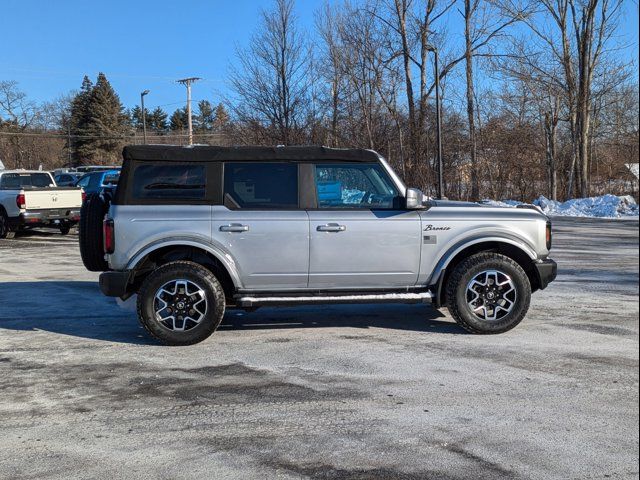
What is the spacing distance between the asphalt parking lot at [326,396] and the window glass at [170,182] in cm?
155

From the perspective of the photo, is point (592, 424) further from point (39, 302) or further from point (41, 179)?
point (41, 179)

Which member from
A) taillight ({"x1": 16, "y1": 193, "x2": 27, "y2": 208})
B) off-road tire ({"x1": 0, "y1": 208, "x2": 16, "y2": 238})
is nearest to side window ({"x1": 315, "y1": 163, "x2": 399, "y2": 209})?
taillight ({"x1": 16, "y1": 193, "x2": 27, "y2": 208})

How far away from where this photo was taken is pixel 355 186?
6.65 meters

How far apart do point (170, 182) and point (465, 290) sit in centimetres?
324

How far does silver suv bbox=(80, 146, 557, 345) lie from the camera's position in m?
6.30

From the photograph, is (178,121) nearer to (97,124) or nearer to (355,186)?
(97,124)

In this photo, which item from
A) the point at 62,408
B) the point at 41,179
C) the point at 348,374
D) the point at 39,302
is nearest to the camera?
the point at 62,408

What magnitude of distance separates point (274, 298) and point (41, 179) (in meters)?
15.3

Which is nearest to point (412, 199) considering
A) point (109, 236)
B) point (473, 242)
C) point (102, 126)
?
point (473, 242)

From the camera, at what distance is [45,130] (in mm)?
79438

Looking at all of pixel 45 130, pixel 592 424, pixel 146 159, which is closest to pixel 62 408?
pixel 146 159

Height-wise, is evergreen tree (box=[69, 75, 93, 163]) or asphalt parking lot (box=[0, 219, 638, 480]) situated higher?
evergreen tree (box=[69, 75, 93, 163])

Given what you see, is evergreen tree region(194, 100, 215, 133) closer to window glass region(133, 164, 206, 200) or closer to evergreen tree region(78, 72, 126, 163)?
evergreen tree region(78, 72, 126, 163)

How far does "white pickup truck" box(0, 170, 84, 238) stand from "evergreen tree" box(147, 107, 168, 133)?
8831cm
